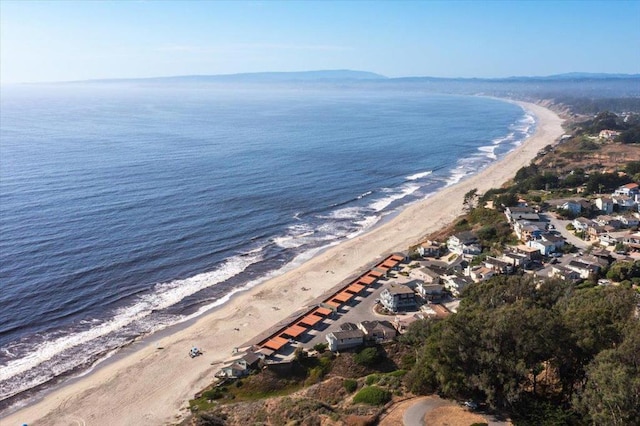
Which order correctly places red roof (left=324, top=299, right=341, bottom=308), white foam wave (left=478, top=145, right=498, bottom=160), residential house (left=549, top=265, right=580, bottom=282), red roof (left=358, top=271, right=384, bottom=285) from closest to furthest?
red roof (left=324, top=299, right=341, bottom=308)
residential house (left=549, top=265, right=580, bottom=282)
red roof (left=358, top=271, right=384, bottom=285)
white foam wave (left=478, top=145, right=498, bottom=160)

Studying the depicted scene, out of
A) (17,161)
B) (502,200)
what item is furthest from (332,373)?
(17,161)

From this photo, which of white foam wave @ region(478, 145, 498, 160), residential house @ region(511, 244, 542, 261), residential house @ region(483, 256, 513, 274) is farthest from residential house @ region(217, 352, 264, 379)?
white foam wave @ region(478, 145, 498, 160)

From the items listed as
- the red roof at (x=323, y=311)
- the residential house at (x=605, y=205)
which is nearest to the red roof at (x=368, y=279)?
the red roof at (x=323, y=311)

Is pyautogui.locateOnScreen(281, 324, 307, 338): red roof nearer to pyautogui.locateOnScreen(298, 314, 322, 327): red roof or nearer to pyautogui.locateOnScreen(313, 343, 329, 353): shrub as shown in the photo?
pyautogui.locateOnScreen(298, 314, 322, 327): red roof

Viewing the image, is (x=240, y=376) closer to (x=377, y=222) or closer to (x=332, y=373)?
(x=332, y=373)

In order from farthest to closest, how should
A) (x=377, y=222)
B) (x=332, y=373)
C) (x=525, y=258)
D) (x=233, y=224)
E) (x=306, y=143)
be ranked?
(x=306, y=143), (x=377, y=222), (x=233, y=224), (x=525, y=258), (x=332, y=373)

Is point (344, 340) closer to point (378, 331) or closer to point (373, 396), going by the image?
point (378, 331)
